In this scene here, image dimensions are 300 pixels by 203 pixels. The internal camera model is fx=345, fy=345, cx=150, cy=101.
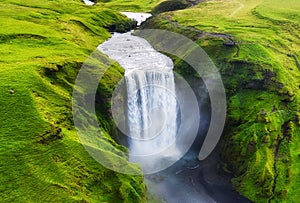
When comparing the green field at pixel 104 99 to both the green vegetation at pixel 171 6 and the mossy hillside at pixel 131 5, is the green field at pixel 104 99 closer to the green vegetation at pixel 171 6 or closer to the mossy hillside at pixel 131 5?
the green vegetation at pixel 171 6

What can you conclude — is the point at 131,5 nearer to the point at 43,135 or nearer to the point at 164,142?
the point at 164,142

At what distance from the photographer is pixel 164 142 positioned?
40.5m

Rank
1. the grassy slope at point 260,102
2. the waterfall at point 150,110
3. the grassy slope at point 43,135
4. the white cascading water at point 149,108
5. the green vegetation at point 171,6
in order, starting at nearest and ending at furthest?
the grassy slope at point 43,135, the grassy slope at point 260,102, the white cascading water at point 149,108, the waterfall at point 150,110, the green vegetation at point 171,6

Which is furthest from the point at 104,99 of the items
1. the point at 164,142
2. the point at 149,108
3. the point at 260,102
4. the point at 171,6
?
the point at 171,6

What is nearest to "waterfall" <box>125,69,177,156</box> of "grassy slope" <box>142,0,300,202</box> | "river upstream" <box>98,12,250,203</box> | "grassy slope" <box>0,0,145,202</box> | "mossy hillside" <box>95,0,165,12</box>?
"river upstream" <box>98,12,250,203</box>

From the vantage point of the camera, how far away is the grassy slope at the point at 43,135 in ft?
72.3

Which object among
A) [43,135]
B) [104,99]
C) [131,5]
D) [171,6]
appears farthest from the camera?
[131,5]

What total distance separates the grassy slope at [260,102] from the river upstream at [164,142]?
2.24 metres

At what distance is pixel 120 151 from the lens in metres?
28.9

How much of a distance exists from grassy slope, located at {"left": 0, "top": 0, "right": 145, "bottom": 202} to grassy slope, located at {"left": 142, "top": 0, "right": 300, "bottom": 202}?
13290 millimetres

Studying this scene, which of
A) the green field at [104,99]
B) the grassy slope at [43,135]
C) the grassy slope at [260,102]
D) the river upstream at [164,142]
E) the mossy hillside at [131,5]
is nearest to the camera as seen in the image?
the grassy slope at [43,135]

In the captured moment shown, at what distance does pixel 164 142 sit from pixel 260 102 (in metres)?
12.0

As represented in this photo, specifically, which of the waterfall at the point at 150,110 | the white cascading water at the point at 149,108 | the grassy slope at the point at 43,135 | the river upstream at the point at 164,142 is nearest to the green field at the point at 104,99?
the grassy slope at the point at 43,135

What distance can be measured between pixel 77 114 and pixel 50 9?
3451cm
